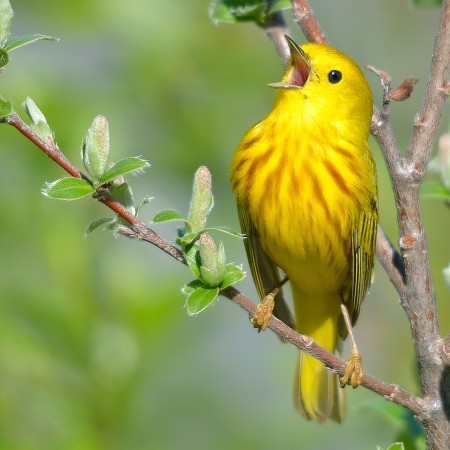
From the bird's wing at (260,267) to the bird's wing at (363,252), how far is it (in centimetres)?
30

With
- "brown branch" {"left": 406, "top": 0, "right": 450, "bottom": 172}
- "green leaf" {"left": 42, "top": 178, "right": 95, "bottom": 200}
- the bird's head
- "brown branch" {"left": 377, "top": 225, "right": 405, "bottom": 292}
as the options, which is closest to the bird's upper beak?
the bird's head

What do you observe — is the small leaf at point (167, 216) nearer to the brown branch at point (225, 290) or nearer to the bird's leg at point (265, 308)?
the brown branch at point (225, 290)

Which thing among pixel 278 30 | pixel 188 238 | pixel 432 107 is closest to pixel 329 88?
pixel 278 30

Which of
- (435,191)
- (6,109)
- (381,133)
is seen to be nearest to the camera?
(6,109)

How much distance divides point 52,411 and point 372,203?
58.3 inches

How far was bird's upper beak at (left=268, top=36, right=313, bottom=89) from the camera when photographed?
12.4 feet

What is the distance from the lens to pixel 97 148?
2.41 meters

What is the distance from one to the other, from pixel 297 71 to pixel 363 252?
785mm

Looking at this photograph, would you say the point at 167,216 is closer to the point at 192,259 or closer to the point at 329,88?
the point at 192,259

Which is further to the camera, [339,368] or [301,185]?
[301,185]

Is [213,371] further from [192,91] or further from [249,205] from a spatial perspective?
[192,91]

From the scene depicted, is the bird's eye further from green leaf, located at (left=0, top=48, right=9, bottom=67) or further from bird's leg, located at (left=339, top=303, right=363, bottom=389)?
green leaf, located at (left=0, top=48, right=9, bottom=67)

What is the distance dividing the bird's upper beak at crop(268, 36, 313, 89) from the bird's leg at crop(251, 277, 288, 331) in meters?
0.82

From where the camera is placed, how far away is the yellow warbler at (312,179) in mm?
3865
